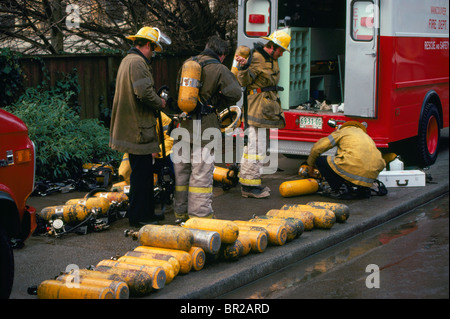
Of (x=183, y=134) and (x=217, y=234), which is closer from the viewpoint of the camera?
(x=217, y=234)

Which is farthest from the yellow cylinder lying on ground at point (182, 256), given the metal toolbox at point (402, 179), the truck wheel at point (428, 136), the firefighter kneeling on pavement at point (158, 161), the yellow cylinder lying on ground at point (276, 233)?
the truck wheel at point (428, 136)

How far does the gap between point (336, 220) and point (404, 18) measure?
13.0 ft

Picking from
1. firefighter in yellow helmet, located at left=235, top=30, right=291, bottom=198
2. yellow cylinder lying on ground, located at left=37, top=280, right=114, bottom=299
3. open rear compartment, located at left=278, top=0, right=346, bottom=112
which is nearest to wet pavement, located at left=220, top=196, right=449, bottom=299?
yellow cylinder lying on ground, located at left=37, top=280, right=114, bottom=299

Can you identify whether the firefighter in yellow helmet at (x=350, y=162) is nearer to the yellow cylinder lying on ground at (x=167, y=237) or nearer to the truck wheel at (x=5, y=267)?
the yellow cylinder lying on ground at (x=167, y=237)

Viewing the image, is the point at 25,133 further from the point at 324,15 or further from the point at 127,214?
the point at 324,15

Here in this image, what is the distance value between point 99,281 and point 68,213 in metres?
2.23

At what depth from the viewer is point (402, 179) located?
31.4ft

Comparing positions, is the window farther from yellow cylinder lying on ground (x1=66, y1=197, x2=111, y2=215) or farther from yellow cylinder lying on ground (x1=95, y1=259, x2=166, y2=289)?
yellow cylinder lying on ground (x1=95, y1=259, x2=166, y2=289)

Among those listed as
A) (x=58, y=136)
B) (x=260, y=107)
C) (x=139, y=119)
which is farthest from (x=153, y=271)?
(x=58, y=136)

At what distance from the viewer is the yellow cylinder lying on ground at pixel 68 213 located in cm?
709

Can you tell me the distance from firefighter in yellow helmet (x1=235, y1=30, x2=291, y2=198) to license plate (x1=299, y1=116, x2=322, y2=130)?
1.33m

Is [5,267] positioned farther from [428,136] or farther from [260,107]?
[428,136]
